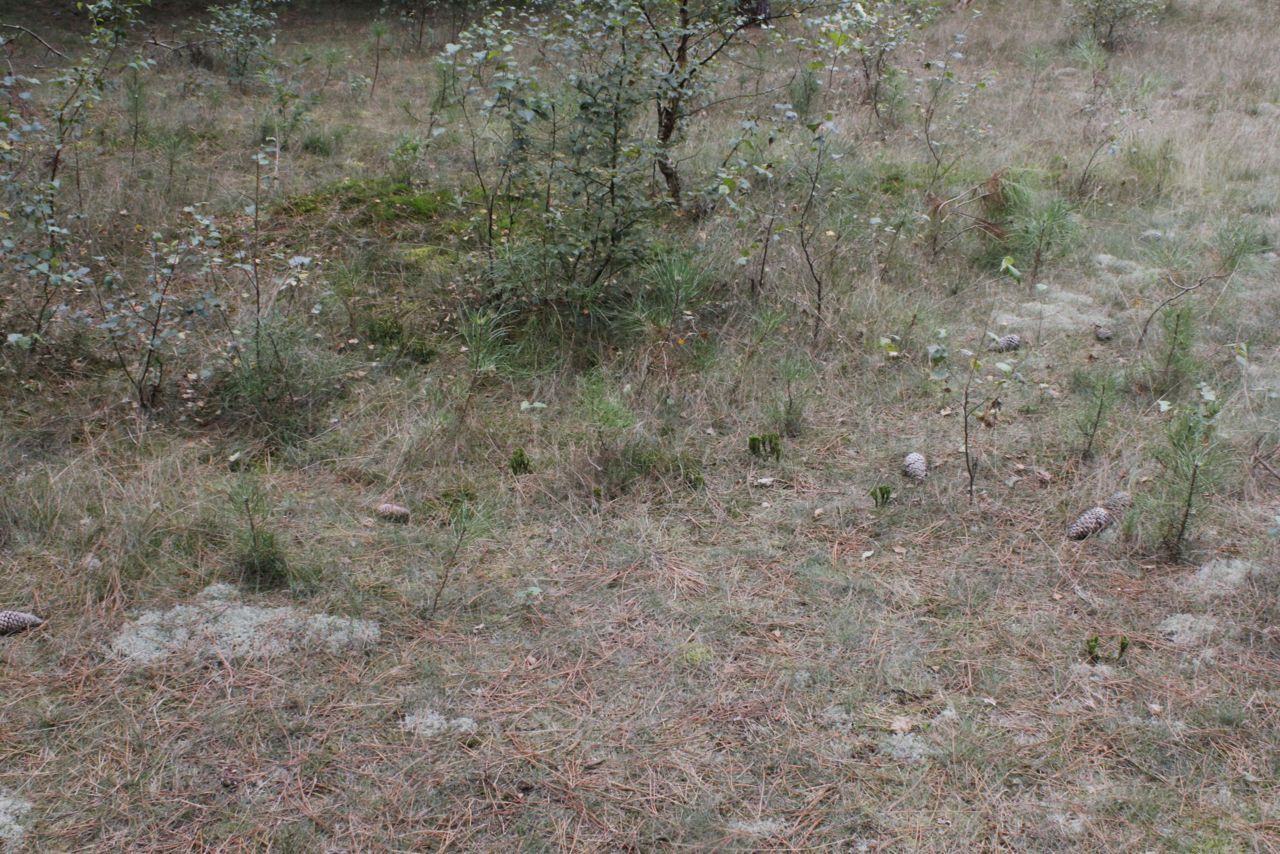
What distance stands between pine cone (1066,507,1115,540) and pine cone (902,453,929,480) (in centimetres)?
53

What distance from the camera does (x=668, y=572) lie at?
3146 mm

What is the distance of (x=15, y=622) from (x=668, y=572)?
1.87 metres

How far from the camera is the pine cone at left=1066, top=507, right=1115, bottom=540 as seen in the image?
328cm

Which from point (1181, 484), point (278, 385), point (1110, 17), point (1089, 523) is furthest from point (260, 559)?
point (1110, 17)

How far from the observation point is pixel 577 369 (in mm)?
4371

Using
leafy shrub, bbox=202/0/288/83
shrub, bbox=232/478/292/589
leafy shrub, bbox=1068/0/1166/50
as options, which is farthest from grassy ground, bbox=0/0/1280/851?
leafy shrub, bbox=1068/0/1166/50

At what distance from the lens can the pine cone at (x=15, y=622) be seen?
2732 millimetres

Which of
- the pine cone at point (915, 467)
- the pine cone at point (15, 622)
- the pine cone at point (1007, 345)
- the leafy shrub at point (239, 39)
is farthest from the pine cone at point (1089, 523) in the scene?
the leafy shrub at point (239, 39)

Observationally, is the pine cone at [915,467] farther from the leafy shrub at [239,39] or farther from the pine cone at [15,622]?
the leafy shrub at [239,39]

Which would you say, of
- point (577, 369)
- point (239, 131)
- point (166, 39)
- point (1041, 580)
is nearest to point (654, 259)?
point (577, 369)

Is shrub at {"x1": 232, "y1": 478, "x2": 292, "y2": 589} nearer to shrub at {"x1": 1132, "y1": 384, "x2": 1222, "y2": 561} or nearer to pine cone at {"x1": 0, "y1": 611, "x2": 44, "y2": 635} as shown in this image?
pine cone at {"x1": 0, "y1": 611, "x2": 44, "y2": 635}

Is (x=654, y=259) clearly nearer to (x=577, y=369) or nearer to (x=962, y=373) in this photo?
(x=577, y=369)

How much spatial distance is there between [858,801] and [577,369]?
2.48 m

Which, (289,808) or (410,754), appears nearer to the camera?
(289,808)
